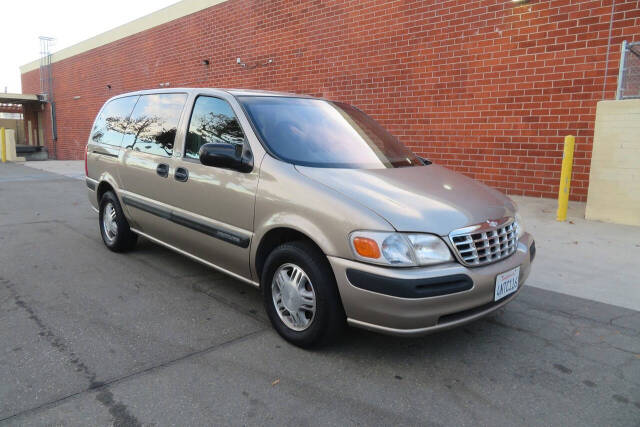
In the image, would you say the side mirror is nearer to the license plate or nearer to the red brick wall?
the license plate

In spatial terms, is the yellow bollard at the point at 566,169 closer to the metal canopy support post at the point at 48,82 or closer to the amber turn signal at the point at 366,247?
the amber turn signal at the point at 366,247

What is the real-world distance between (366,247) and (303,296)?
1.99 feet

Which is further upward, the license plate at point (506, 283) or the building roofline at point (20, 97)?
the building roofline at point (20, 97)

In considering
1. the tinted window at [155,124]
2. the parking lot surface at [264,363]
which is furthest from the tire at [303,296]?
the tinted window at [155,124]

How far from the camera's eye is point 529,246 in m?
3.42

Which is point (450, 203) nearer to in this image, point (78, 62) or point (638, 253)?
point (638, 253)

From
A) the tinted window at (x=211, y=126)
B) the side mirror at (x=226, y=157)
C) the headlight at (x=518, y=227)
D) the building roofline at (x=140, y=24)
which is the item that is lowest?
the headlight at (x=518, y=227)

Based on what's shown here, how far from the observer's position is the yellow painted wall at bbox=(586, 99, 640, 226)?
6.17 meters

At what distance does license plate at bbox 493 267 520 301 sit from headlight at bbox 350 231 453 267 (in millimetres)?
448

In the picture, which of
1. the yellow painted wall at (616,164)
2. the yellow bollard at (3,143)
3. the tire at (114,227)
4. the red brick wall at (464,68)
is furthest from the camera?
the yellow bollard at (3,143)

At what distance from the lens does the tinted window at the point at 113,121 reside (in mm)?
5133

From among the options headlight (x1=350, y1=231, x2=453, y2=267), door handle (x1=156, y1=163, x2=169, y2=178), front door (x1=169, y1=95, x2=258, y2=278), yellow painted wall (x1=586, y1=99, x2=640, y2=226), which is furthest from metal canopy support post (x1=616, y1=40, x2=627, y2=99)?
door handle (x1=156, y1=163, x2=169, y2=178)

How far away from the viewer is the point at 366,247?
105 inches

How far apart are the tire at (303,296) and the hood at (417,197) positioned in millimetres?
466
